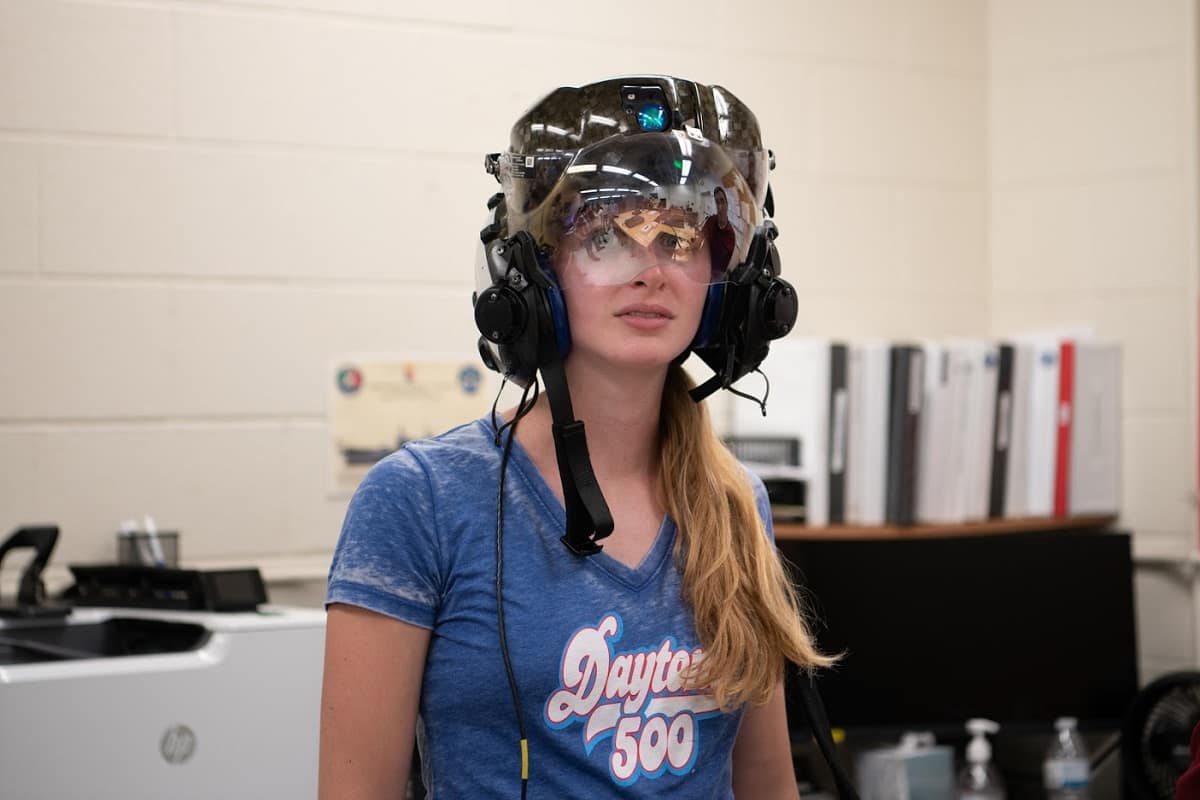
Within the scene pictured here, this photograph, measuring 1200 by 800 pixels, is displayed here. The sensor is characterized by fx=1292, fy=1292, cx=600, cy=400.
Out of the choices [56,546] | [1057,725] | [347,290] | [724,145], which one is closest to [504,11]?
[347,290]

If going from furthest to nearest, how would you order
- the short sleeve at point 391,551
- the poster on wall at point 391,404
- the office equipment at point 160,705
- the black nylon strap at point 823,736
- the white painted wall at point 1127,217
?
the white painted wall at point 1127,217 → the poster on wall at point 391,404 → the office equipment at point 160,705 → the black nylon strap at point 823,736 → the short sleeve at point 391,551

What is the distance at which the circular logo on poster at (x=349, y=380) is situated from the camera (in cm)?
232

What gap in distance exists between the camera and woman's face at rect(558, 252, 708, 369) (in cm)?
107

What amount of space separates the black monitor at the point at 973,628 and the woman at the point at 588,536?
1177mm

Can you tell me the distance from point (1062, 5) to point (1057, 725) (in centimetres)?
155

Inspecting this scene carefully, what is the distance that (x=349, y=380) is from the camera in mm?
2324

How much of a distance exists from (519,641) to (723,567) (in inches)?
7.9

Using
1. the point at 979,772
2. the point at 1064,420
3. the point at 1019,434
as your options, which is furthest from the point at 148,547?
the point at 1064,420

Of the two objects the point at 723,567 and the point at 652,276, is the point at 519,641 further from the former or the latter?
the point at 652,276

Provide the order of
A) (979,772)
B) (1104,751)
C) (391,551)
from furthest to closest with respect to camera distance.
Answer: (1104,751) < (979,772) < (391,551)

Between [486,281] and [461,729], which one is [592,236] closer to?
[486,281]

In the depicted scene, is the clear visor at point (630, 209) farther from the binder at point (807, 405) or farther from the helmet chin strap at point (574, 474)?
the binder at point (807, 405)

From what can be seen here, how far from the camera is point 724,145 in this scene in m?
1.16

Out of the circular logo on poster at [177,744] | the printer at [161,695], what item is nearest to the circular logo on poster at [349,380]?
the printer at [161,695]
